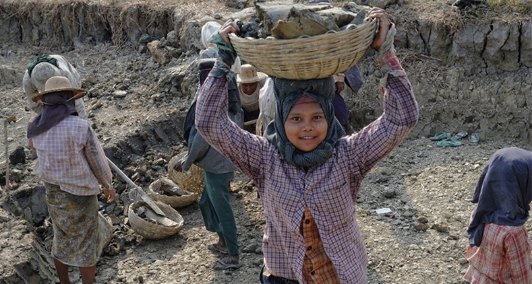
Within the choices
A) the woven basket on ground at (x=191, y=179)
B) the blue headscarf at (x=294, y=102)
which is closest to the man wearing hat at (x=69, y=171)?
the woven basket on ground at (x=191, y=179)

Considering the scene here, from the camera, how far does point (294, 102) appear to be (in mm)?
2705

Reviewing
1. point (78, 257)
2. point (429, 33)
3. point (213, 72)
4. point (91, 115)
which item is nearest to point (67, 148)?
point (78, 257)

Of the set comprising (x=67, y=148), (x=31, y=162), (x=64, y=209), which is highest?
(x=67, y=148)

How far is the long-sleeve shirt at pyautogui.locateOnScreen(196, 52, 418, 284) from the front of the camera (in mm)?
2736

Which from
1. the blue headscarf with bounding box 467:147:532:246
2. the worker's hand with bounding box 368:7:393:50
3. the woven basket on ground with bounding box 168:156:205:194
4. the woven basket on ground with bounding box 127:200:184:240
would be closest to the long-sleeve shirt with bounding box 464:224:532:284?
the blue headscarf with bounding box 467:147:532:246

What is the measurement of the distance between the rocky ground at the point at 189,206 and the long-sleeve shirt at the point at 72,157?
2.85 ft

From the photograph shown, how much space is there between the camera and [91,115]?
8.95m

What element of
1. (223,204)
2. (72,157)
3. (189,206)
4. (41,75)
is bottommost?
(189,206)

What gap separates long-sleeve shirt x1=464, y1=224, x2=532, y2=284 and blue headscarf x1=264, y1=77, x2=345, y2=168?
1530 mm

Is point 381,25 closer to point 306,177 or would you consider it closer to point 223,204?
point 306,177

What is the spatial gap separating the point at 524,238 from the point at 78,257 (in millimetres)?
3094

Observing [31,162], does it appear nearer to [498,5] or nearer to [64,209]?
[64,209]

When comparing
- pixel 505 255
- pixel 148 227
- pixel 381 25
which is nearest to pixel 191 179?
pixel 148 227

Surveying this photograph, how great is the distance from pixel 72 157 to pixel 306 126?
2.42 m
